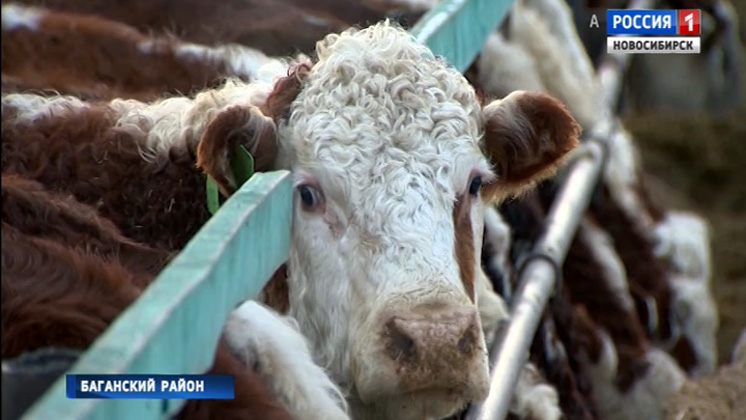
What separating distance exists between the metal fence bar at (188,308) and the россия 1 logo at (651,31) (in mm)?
1648

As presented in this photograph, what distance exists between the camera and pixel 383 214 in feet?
7.67

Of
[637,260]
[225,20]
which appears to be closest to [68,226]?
[225,20]

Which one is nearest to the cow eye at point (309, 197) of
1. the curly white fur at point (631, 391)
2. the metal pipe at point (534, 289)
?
the metal pipe at point (534, 289)

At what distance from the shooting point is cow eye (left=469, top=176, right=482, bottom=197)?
2512 mm

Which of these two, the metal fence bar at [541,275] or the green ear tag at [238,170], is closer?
the green ear tag at [238,170]

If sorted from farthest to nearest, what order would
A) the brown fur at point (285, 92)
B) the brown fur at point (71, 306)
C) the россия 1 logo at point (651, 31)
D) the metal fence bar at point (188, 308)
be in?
the россия 1 logo at point (651, 31) < the brown fur at point (285, 92) < the brown fur at point (71, 306) < the metal fence bar at point (188, 308)

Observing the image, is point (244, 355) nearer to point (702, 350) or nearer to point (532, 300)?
point (532, 300)

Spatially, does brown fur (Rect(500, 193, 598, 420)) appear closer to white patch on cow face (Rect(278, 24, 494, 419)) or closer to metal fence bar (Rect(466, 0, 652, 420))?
metal fence bar (Rect(466, 0, 652, 420))

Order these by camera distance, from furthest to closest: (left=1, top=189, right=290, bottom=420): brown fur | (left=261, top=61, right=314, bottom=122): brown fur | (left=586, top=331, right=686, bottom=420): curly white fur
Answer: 1. (left=586, top=331, right=686, bottom=420): curly white fur
2. (left=261, top=61, right=314, bottom=122): brown fur
3. (left=1, top=189, right=290, bottom=420): brown fur

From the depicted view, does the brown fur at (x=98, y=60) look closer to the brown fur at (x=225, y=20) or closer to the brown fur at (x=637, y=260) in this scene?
the brown fur at (x=225, y=20)

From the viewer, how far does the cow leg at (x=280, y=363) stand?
1938 millimetres

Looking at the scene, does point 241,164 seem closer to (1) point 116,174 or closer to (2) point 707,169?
(1) point 116,174

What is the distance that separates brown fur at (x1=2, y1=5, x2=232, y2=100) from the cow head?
1005 mm

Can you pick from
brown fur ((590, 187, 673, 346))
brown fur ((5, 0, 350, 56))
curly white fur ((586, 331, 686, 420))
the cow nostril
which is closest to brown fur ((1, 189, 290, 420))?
the cow nostril
